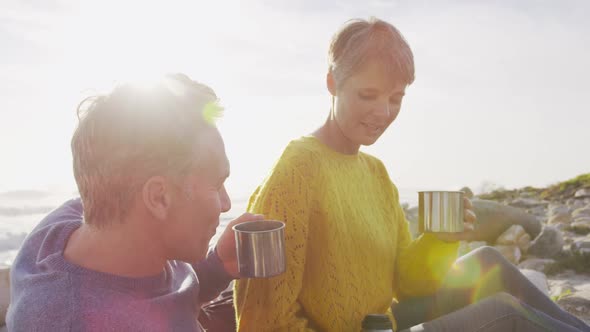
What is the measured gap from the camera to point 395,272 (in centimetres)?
341

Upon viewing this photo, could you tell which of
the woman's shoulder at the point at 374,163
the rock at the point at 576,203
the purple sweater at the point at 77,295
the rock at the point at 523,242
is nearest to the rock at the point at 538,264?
the rock at the point at 523,242

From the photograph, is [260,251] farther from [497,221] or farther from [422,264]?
[497,221]

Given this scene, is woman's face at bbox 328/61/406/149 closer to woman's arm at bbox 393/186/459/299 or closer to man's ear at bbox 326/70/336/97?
man's ear at bbox 326/70/336/97

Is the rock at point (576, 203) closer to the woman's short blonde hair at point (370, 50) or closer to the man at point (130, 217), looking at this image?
the woman's short blonde hair at point (370, 50)

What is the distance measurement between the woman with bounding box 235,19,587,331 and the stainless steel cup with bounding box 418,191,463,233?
0.26m

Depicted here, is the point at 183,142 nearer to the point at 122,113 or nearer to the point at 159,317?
the point at 122,113

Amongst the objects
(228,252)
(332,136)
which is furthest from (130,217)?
(332,136)

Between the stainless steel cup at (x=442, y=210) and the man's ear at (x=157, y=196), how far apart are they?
1490 millimetres

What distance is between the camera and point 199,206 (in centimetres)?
184

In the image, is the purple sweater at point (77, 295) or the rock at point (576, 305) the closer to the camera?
the purple sweater at point (77, 295)

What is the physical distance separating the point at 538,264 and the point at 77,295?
773cm

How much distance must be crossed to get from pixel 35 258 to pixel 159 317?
0.51m

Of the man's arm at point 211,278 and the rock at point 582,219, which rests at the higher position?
the man's arm at point 211,278

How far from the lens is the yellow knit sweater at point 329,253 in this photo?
2674 mm
